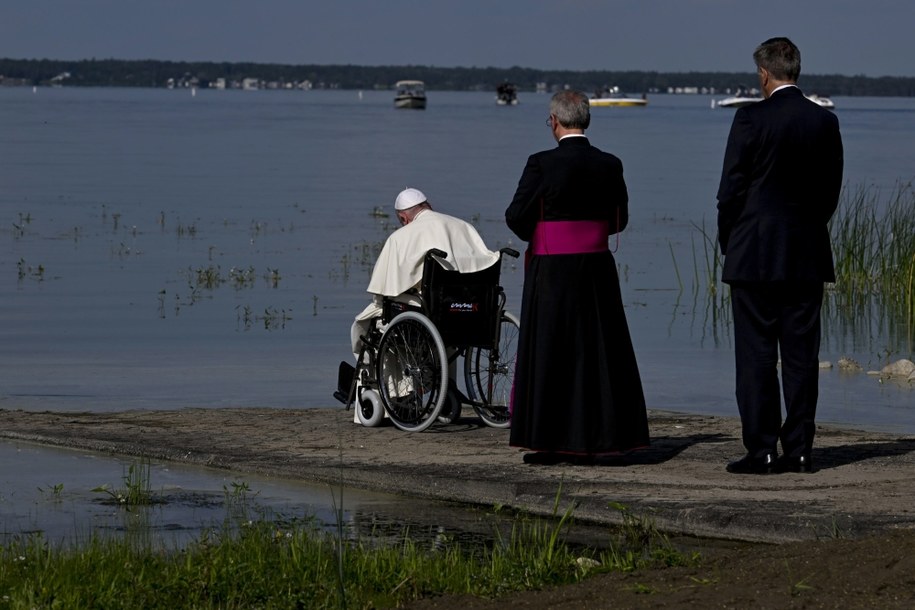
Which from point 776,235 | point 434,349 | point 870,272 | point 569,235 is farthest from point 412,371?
point 870,272

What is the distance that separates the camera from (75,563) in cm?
610

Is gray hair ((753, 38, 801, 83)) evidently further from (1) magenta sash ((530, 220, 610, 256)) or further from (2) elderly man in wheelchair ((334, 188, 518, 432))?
(2) elderly man in wheelchair ((334, 188, 518, 432))

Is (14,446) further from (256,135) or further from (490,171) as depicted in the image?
(256,135)

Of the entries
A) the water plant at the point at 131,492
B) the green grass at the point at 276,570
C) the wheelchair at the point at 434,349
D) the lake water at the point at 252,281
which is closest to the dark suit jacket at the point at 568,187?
the wheelchair at the point at 434,349

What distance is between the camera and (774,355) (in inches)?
A: 311

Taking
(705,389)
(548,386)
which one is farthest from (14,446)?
(705,389)

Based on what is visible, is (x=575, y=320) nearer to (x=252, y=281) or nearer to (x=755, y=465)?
(x=755, y=465)

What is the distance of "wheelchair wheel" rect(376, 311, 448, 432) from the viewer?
938 cm

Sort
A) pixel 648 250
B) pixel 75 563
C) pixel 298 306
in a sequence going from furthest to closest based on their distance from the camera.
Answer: pixel 648 250 < pixel 298 306 < pixel 75 563

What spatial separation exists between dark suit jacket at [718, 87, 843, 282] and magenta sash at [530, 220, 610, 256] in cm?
64

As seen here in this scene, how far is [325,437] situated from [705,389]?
15.5ft

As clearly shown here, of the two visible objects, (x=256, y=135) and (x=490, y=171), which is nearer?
(x=490, y=171)

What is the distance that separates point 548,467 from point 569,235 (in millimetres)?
1104

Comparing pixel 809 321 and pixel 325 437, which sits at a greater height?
pixel 809 321
